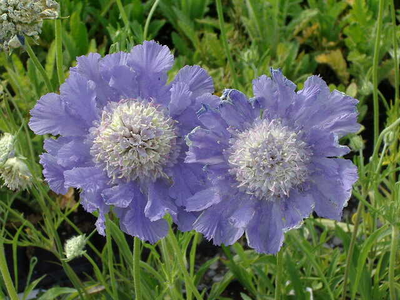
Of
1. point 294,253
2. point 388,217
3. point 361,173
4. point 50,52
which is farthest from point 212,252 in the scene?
point 50,52

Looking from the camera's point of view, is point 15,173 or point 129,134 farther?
point 15,173

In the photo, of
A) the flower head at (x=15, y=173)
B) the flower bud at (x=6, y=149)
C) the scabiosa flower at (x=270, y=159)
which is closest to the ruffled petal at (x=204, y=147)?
the scabiosa flower at (x=270, y=159)

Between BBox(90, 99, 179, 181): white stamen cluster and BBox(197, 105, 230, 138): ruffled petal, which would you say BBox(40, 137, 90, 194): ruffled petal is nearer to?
BBox(90, 99, 179, 181): white stamen cluster

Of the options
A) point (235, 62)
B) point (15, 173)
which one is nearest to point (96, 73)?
point (15, 173)

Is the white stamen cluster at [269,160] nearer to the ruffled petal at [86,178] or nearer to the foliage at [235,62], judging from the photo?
the ruffled petal at [86,178]

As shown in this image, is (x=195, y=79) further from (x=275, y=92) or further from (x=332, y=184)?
(x=332, y=184)
